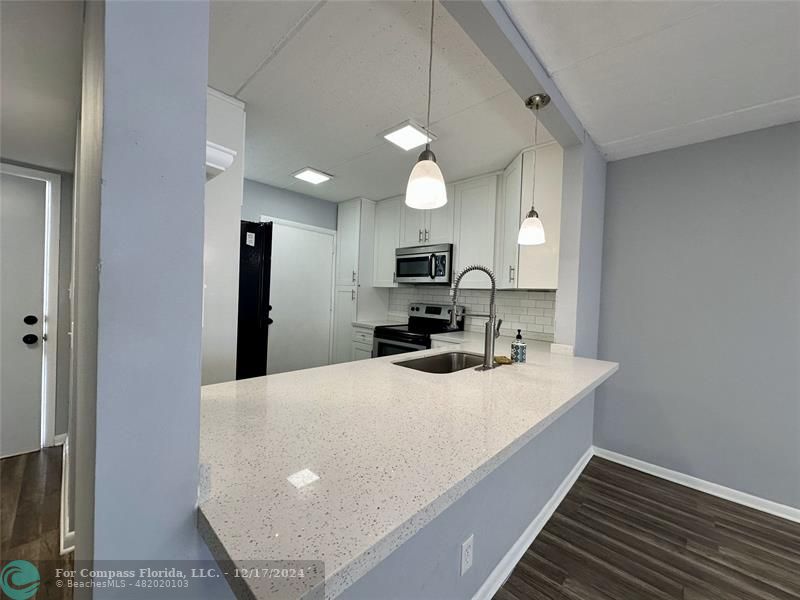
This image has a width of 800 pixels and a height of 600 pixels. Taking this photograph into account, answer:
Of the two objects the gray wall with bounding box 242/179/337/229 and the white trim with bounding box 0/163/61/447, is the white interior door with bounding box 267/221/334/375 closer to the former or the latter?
the gray wall with bounding box 242/179/337/229

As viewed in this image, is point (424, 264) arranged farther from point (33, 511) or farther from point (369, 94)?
point (33, 511)

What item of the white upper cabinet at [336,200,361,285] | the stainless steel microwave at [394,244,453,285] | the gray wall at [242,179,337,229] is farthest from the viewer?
the white upper cabinet at [336,200,361,285]

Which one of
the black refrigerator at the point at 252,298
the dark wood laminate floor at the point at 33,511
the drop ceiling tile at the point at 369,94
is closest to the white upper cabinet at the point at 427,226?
the drop ceiling tile at the point at 369,94

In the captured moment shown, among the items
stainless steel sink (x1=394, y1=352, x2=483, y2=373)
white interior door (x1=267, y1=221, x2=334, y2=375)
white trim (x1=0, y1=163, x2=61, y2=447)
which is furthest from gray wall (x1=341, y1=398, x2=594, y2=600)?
white trim (x1=0, y1=163, x2=61, y2=447)

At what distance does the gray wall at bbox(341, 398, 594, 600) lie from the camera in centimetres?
93

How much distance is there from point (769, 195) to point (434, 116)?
6.92 ft

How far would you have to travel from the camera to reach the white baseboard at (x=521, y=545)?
136 cm

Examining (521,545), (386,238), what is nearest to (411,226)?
(386,238)

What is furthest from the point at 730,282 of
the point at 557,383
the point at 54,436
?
the point at 54,436

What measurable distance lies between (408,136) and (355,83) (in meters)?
0.63

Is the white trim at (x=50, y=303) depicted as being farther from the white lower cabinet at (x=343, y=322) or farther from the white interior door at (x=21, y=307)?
the white lower cabinet at (x=343, y=322)

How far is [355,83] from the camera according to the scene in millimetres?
1802

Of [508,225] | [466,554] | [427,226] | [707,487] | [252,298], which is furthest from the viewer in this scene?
[427,226]

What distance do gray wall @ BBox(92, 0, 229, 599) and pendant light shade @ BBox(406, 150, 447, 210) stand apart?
2.89 ft
